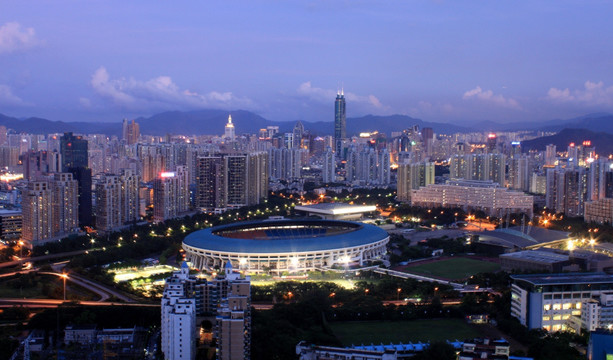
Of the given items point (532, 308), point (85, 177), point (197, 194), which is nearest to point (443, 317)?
point (532, 308)

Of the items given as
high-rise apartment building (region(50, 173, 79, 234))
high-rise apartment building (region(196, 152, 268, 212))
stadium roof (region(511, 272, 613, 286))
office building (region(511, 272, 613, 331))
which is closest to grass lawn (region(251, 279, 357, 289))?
stadium roof (region(511, 272, 613, 286))

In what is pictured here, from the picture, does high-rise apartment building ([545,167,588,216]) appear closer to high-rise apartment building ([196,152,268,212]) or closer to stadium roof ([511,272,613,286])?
high-rise apartment building ([196,152,268,212])

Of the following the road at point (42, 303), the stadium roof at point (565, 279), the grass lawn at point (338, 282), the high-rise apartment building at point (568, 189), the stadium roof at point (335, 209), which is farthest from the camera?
the high-rise apartment building at point (568, 189)

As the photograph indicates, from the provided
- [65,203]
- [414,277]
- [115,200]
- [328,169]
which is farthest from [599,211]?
[328,169]

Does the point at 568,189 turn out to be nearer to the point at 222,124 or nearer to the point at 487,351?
the point at 487,351

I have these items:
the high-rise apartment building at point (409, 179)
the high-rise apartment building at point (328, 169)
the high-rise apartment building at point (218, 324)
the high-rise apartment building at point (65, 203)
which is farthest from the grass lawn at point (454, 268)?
the high-rise apartment building at point (328, 169)

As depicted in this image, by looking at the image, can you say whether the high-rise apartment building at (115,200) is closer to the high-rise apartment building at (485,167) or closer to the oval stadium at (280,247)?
the oval stadium at (280,247)

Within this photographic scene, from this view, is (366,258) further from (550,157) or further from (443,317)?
(550,157)
